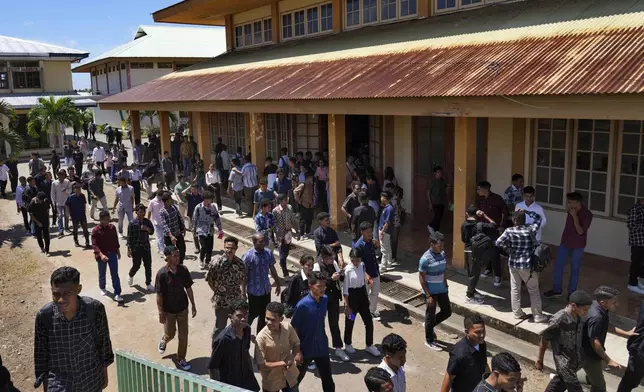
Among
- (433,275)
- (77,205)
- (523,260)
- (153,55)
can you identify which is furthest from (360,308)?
(153,55)

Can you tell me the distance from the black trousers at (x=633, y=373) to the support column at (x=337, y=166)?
23.2 ft

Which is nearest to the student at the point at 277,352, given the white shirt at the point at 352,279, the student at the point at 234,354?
the student at the point at 234,354

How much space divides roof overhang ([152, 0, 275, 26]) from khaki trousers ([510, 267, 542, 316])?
13.2 m

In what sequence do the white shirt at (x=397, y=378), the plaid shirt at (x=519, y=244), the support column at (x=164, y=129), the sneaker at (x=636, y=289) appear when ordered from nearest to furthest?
the white shirt at (x=397, y=378) → the plaid shirt at (x=519, y=244) → the sneaker at (x=636, y=289) → the support column at (x=164, y=129)

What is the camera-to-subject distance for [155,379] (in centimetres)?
413

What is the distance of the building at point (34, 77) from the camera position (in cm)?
3139

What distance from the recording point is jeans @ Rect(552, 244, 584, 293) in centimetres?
738

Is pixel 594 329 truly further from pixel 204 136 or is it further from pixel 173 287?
pixel 204 136

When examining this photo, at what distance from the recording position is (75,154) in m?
19.7

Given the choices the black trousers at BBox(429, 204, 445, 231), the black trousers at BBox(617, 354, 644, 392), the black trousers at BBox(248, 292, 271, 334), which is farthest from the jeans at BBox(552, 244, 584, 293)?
the black trousers at BBox(248, 292, 271, 334)

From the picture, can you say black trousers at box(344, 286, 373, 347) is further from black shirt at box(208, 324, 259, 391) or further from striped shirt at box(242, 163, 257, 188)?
striped shirt at box(242, 163, 257, 188)

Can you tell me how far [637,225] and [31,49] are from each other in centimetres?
3450

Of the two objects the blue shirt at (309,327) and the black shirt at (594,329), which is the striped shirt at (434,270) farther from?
the black shirt at (594,329)

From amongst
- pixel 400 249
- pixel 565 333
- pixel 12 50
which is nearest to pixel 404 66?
pixel 400 249
